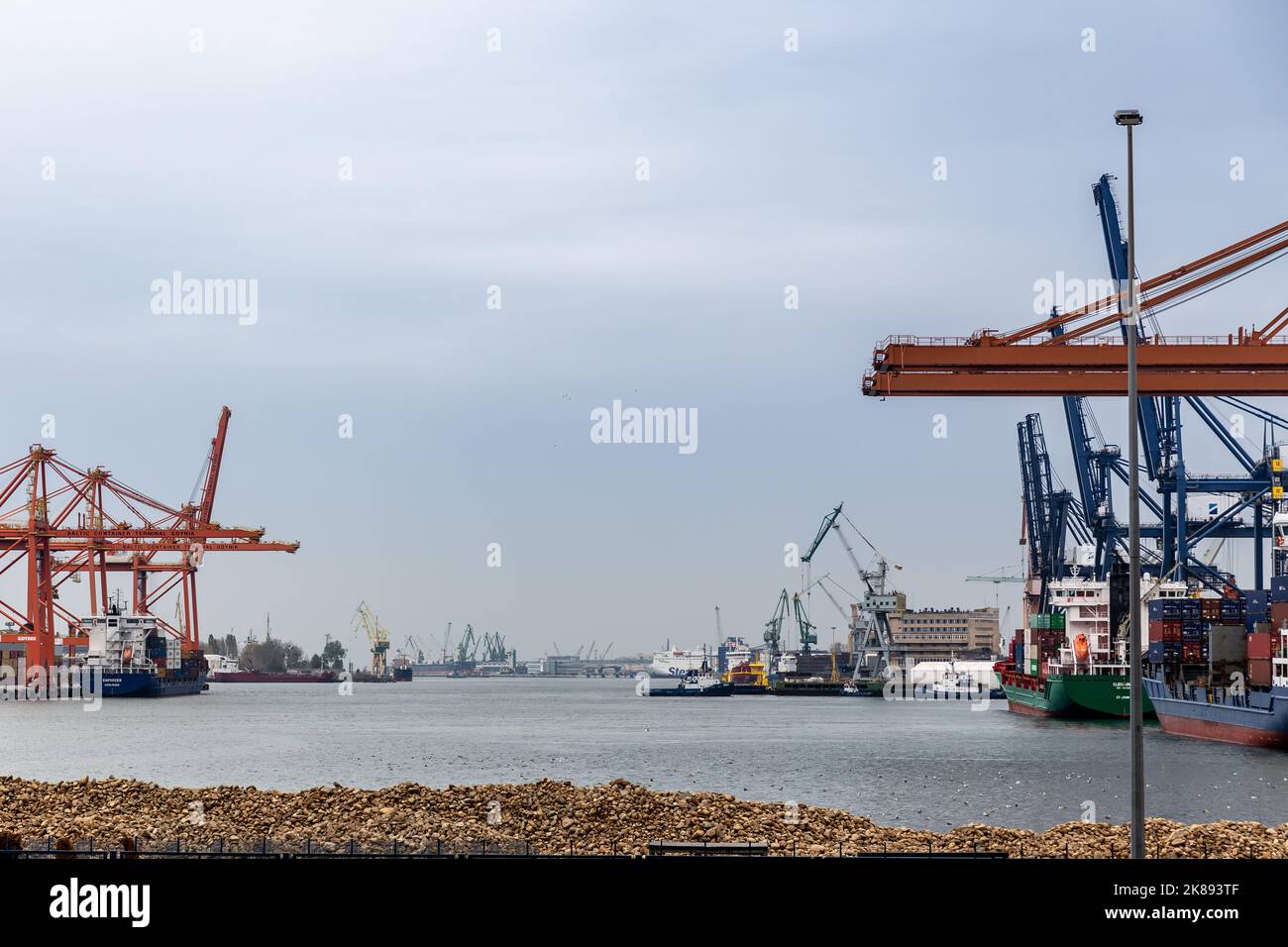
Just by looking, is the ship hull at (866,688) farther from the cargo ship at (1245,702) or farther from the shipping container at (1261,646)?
the shipping container at (1261,646)

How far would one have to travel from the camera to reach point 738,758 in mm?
61969

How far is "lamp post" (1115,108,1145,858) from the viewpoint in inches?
653

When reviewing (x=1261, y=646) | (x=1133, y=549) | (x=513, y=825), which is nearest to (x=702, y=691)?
(x=1261, y=646)

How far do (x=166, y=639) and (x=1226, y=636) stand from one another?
380 feet

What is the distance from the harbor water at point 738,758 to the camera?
43531mm

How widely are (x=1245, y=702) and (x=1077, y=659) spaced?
36.8m

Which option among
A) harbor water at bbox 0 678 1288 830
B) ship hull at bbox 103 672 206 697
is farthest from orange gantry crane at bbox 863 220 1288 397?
ship hull at bbox 103 672 206 697

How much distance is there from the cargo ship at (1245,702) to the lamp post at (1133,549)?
1968 inches

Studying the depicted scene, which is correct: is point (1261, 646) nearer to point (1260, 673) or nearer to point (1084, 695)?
point (1260, 673)

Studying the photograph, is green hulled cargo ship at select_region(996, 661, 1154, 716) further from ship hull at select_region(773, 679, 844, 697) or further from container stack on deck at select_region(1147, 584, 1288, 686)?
ship hull at select_region(773, 679, 844, 697)

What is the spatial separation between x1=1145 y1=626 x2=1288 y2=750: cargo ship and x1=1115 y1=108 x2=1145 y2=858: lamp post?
164 feet
